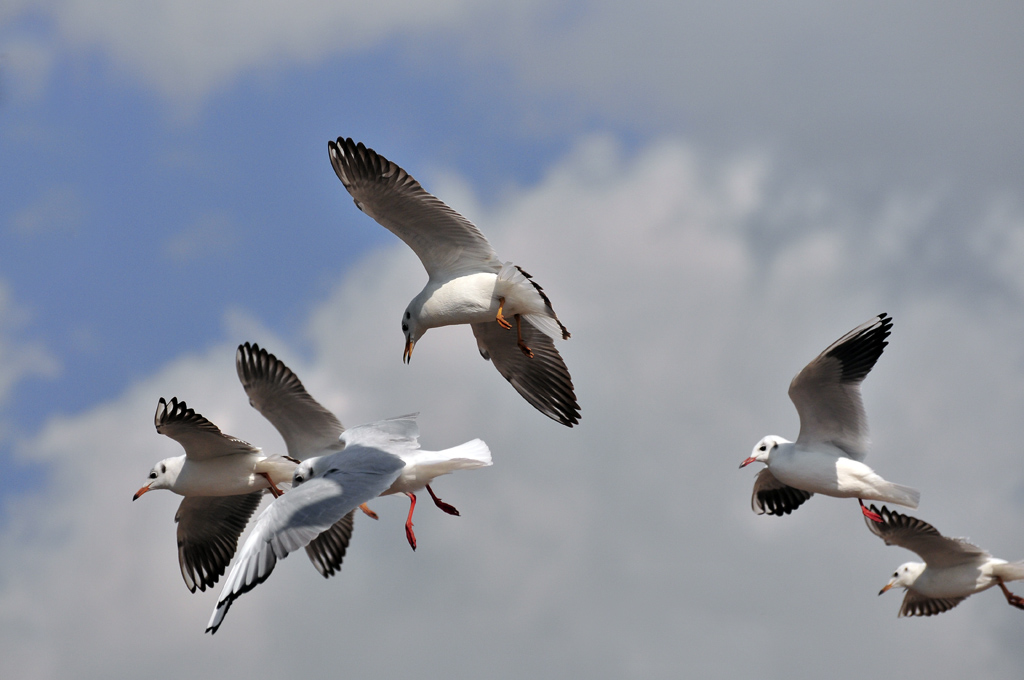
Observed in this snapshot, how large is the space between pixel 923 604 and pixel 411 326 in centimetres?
601

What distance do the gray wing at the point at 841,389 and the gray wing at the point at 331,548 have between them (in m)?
4.10

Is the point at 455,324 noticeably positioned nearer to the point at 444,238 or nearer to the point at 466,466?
the point at 444,238

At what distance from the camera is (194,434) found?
9.73 meters

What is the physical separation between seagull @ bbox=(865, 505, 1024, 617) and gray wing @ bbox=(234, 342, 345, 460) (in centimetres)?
478

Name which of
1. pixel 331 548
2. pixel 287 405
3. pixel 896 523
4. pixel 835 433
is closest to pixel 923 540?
pixel 896 523

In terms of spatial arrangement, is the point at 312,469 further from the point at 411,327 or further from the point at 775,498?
the point at 775,498

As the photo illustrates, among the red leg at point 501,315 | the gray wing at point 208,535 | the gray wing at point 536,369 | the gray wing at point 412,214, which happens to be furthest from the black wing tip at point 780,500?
the gray wing at point 208,535

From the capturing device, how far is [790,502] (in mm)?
11141

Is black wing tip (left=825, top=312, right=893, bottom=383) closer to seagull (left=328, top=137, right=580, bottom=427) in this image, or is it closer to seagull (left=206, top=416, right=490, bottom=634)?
seagull (left=328, top=137, right=580, bottom=427)

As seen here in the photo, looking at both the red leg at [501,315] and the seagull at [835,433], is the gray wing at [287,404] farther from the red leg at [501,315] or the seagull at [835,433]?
the seagull at [835,433]

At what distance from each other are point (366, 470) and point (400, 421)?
1.13m

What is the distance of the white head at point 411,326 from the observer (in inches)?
362

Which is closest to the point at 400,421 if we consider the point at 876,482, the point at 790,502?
the point at 876,482

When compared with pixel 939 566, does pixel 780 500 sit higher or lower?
higher
